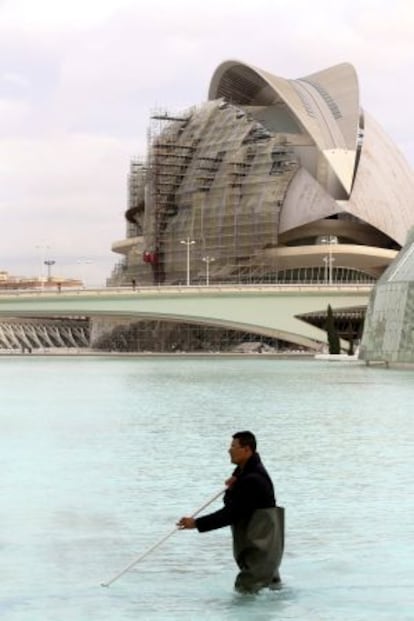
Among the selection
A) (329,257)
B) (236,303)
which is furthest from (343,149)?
(236,303)

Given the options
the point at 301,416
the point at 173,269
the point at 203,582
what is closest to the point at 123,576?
the point at 203,582

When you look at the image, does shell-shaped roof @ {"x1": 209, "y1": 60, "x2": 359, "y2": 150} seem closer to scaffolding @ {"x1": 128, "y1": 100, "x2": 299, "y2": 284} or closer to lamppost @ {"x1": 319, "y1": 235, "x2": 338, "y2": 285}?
scaffolding @ {"x1": 128, "y1": 100, "x2": 299, "y2": 284}

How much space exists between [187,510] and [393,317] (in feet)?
161

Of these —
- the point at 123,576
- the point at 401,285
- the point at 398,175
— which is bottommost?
the point at 123,576

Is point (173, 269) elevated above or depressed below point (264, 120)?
below

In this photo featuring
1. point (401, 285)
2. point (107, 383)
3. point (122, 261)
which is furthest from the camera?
point (122, 261)

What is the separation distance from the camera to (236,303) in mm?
82125

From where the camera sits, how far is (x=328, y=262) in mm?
101688

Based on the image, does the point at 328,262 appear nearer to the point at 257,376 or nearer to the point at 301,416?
the point at 257,376

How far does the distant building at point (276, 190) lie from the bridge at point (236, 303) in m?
16.7

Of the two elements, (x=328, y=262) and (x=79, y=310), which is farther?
(x=328, y=262)

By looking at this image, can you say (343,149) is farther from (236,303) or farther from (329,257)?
(236,303)

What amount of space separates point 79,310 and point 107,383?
39.5m

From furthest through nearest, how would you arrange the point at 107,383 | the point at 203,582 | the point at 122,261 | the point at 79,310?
the point at 122,261 < the point at 79,310 < the point at 107,383 < the point at 203,582
